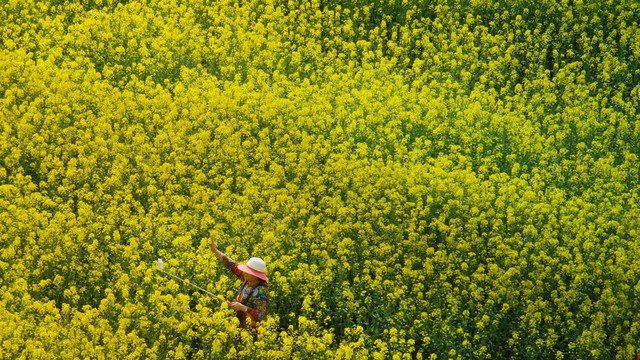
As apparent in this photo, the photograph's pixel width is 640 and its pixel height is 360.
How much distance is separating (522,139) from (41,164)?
848 centimetres

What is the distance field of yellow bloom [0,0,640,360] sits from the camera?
1183cm

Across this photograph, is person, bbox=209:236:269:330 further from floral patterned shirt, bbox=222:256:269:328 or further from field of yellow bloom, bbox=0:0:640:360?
field of yellow bloom, bbox=0:0:640:360

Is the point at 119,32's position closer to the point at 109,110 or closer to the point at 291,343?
the point at 109,110

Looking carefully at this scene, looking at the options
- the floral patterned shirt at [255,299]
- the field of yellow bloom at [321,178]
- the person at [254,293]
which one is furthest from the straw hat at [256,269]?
the field of yellow bloom at [321,178]

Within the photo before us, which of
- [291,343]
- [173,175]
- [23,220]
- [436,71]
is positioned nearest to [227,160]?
[173,175]

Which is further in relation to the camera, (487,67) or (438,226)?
(487,67)

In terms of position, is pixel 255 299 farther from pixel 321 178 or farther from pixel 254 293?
pixel 321 178

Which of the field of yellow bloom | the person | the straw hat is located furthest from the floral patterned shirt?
the field of yellow bloom

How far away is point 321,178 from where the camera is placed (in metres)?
14.4

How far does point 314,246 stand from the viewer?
1292 cm

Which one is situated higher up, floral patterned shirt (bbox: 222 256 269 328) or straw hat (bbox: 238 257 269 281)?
straw hat (bbox: 238 257 269 281)

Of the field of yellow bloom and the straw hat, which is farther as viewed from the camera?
the field of yellow bloom

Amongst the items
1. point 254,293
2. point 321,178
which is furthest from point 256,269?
point 321,178

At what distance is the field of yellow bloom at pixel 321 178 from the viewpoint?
38.8ft
